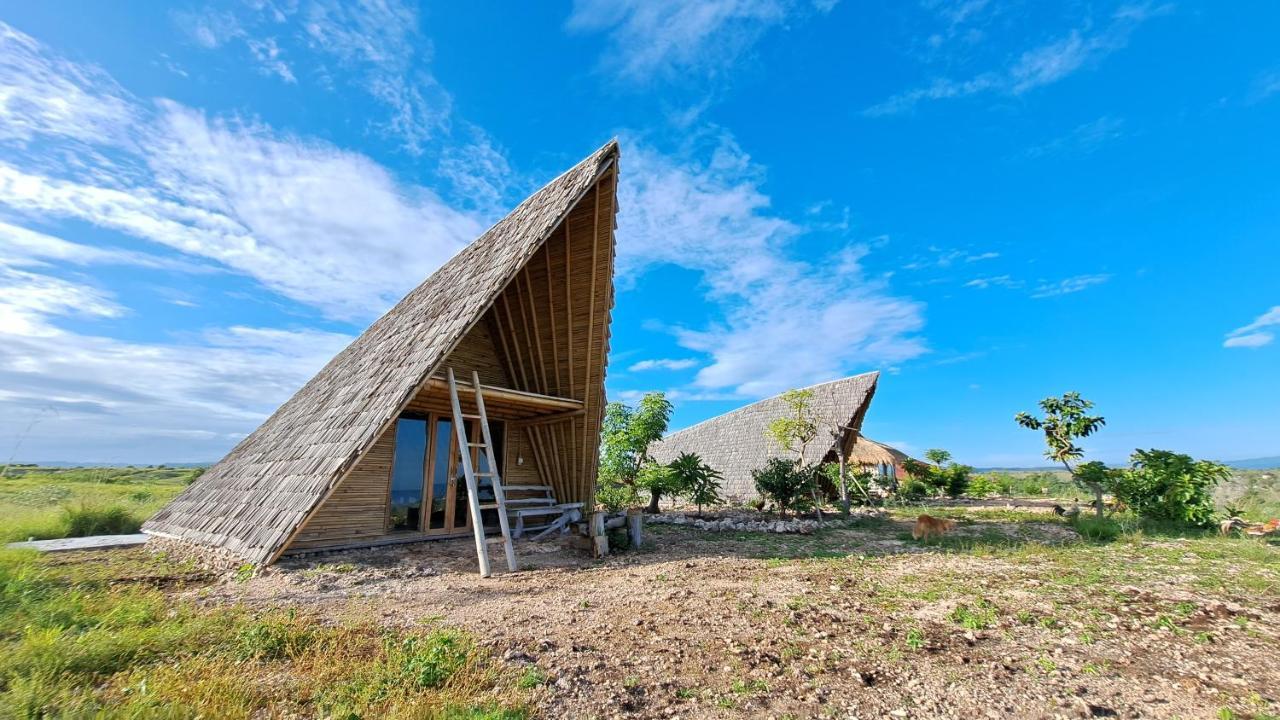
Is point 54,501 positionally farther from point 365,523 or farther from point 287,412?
point 365,523

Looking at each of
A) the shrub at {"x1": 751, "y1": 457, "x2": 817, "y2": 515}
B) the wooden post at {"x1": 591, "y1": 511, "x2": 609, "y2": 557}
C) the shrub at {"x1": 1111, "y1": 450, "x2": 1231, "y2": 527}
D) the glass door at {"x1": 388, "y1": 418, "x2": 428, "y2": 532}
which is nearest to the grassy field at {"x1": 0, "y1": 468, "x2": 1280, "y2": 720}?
the wooden post at {"x1": 591, "y1": 511, "x2": 609, "y2": 557}

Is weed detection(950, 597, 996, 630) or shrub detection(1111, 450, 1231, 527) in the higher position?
shrub detection(1111, 450, 1231, 527)

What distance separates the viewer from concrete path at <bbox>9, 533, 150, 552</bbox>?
6777mm

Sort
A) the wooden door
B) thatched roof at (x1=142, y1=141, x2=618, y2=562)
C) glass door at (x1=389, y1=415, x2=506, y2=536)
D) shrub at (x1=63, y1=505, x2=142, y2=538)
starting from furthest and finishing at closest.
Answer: shrub at (x1=63, y1=505, x2=142, y2=538)
the wooden door
glass door at (x1=389, y1=415, x2=506, y2=536)
thatched roof at (x1=142, y1=141, x2=618, y2=562)

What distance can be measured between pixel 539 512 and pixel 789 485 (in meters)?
6.09

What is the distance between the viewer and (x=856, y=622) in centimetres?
388

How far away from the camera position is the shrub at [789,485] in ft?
38.6

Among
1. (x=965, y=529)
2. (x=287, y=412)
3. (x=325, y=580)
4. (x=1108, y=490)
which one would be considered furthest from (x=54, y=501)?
(x=1108, y=490)

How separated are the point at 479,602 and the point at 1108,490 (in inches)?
448

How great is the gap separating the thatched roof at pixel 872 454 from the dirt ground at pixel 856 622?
45.6 ft

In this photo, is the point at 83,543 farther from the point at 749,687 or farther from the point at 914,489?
the point at 914,489

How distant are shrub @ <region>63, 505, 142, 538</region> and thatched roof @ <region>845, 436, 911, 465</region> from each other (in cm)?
2002

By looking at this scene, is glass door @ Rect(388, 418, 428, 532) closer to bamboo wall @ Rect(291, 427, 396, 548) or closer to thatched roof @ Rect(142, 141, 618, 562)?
bamboo wall @ Rect(291, 427, 396, 548)

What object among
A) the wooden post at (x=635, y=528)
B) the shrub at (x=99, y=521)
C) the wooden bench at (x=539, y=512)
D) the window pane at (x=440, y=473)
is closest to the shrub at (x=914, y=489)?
the wooden bench at (x=539, y=512)
